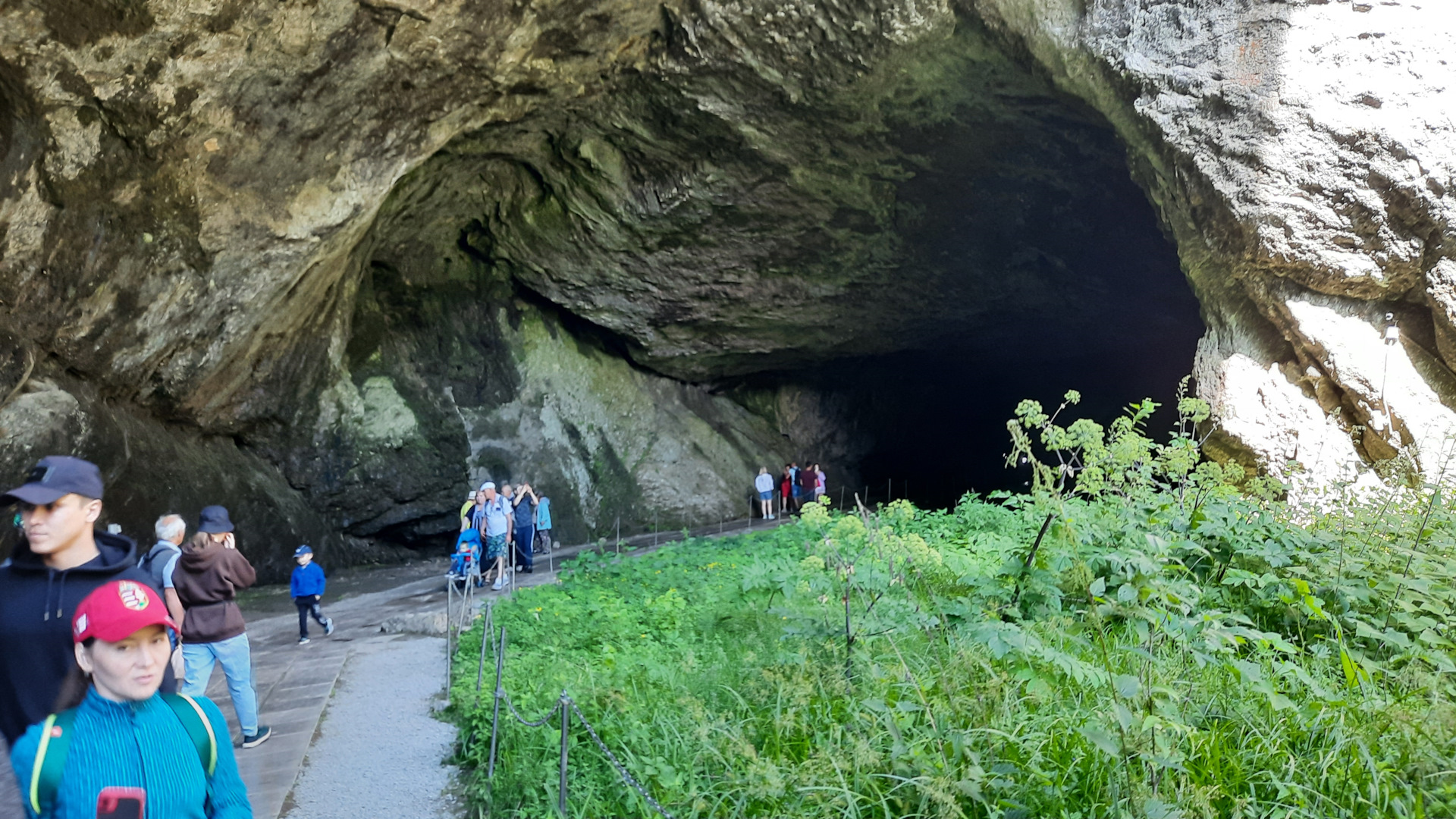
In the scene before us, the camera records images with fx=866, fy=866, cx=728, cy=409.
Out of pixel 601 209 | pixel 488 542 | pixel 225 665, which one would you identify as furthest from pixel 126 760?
pixel 601 209

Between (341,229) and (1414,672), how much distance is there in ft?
34.4

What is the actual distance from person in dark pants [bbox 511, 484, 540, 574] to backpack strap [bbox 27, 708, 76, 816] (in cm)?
937

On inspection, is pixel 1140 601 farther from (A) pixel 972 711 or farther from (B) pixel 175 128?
(B) pixel 175 128

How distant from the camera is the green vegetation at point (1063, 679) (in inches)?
108

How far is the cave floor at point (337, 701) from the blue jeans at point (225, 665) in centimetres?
32

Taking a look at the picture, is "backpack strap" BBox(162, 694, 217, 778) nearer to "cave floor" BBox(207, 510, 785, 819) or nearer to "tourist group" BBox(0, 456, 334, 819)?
"tourist group" BBox(0, 456, 334, 819)

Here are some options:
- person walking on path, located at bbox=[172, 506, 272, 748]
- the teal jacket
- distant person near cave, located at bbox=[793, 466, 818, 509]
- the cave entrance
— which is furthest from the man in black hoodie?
distant person near cave, located at bbox=[793, 466, 818, 509]

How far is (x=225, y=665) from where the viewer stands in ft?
14.1

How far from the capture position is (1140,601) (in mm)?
3102

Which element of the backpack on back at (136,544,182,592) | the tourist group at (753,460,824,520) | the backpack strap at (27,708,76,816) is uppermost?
the backpack on back at (136,544,182,592)

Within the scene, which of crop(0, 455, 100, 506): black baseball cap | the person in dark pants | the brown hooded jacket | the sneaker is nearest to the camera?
crop(0, 455, 100, 506): black baseball cap

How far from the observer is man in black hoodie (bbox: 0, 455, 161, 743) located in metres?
2.17

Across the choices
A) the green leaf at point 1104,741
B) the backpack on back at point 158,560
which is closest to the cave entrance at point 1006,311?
the green leaf at point 1104,741

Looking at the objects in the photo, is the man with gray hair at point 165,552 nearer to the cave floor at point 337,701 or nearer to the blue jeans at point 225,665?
the blue jeans at point 225,665
